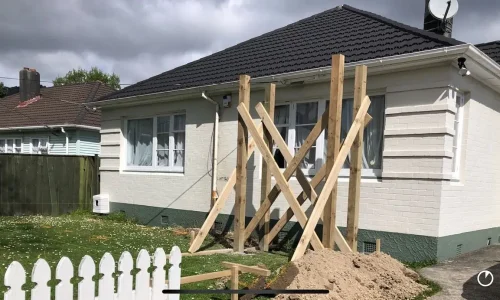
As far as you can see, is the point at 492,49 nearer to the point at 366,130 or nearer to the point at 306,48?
the point at 306,48

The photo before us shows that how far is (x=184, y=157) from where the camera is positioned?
11.1 metres

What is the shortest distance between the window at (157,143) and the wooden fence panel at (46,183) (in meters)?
2.19

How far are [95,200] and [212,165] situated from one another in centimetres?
481

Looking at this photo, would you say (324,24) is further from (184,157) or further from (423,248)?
(423,248)

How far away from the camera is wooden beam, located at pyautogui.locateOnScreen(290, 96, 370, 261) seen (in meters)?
5.75

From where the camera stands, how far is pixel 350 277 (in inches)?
Result: 202

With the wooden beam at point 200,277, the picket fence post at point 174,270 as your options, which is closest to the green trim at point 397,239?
the wooden beam at point 200,277

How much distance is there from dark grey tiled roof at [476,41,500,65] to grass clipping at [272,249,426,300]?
21.4 ft

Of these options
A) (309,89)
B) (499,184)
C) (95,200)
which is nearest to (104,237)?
(95,200)

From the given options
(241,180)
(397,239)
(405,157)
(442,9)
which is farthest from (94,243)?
(442,9)

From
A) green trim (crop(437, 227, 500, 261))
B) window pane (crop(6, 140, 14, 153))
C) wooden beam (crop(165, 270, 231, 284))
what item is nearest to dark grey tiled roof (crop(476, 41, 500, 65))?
green trim (crop(437, 227, 500, 261))

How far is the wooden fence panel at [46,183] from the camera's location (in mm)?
12867

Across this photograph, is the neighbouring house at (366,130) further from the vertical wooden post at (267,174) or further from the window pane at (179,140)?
the vertical wooden post at (267,174)

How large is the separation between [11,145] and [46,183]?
10357 mm
